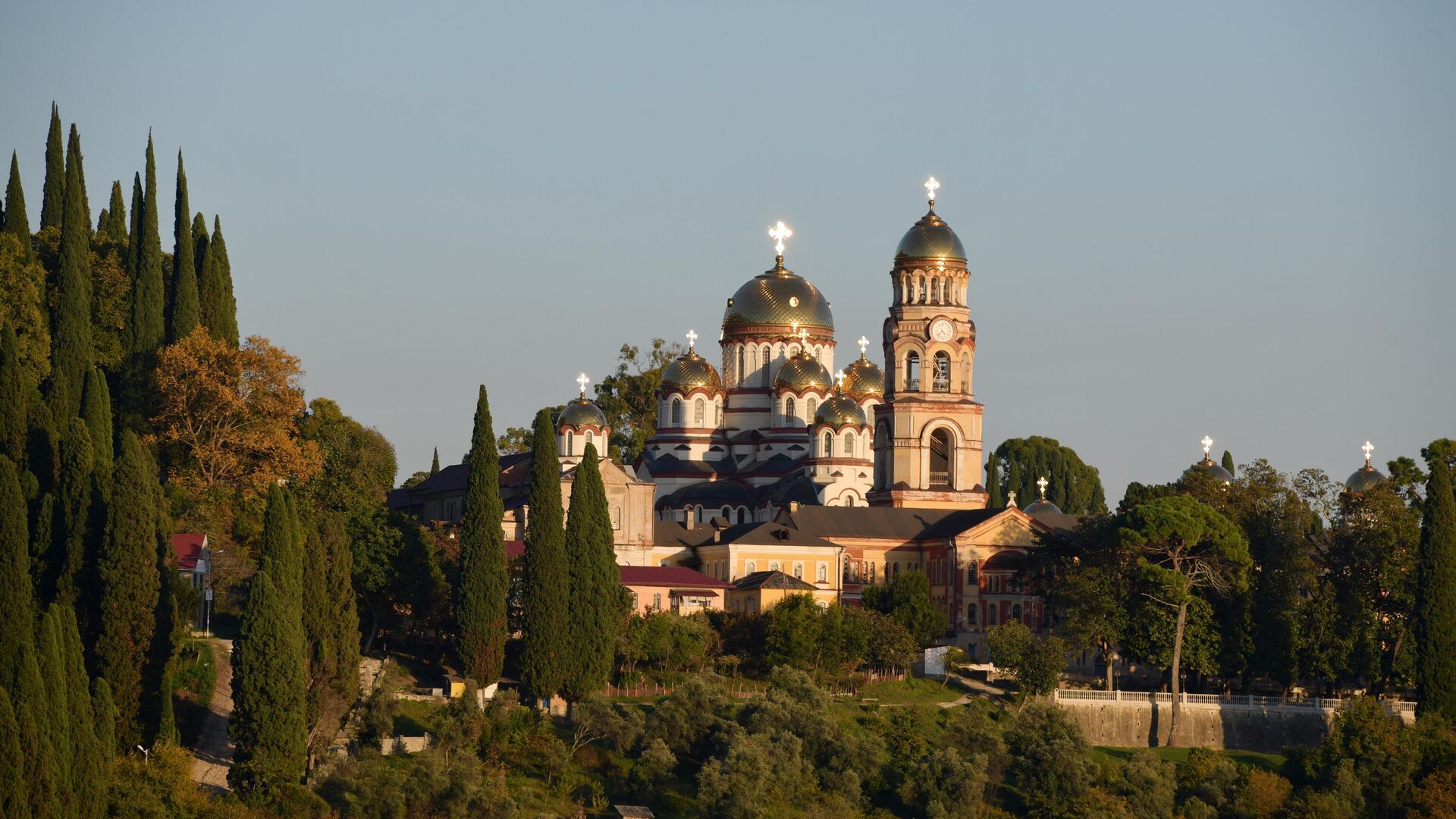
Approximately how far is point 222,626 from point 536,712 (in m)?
10.2

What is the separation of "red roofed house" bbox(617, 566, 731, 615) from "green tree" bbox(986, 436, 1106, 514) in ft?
160

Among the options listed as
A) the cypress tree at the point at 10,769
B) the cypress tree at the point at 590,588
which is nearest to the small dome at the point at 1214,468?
the cypress tree at the point at 590,588

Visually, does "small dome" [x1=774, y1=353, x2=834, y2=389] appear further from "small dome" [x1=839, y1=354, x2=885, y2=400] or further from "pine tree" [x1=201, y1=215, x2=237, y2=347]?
"pine tree" [x1=201, y1=215, x2=237, y2=347]

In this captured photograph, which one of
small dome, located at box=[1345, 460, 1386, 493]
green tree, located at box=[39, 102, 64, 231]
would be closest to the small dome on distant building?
small dome, located at box=[1345, 460, 1386, 493]

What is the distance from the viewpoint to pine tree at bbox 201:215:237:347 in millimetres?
77750

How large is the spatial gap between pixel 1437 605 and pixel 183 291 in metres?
36.4

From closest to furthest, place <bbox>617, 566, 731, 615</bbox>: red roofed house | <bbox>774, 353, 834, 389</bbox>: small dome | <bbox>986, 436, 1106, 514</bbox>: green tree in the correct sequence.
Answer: <bbox>617, 566, 731, 615</bbox>: red roofed house, <bbox>774, 353, 834, 389</bbox>: small dome, <bbox>986, 436, 1106, 514</bbox>: green tree

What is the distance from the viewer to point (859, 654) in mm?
73875

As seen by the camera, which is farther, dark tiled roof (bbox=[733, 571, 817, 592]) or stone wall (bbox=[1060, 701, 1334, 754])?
dark tiled roof (bbox=[733, 571, 817, 592])

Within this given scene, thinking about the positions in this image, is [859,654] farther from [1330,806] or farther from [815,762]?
[1330,806]

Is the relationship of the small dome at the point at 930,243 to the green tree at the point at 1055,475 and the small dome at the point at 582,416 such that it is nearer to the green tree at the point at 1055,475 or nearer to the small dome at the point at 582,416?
the small dome at the point at 582,416

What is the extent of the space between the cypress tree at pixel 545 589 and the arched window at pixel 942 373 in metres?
28.8

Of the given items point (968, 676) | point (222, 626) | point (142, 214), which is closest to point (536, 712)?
point (222, 626)

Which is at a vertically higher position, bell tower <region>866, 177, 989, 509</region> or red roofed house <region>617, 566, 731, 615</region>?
bell tower <region>866, 177, 989, 509</region>
